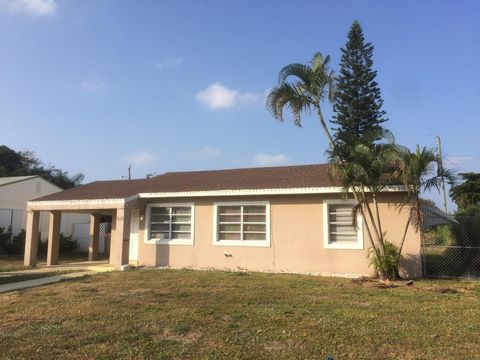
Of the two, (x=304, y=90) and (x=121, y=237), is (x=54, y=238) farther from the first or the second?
(x=304, y=90)

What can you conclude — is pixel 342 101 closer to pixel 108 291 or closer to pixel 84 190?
pixel 84 190

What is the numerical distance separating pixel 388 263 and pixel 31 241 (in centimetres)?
1388

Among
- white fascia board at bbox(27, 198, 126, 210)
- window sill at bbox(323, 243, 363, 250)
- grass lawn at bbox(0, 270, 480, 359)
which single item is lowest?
grass lawn at bbox(0, 270, 480, 359)

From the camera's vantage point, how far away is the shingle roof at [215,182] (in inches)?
604

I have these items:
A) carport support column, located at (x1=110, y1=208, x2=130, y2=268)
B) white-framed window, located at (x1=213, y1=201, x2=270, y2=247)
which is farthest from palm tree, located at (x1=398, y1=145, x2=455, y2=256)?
→ carport support column, located at (x1=110, y1=208, x2=130, y2=268)

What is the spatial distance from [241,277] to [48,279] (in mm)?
5930

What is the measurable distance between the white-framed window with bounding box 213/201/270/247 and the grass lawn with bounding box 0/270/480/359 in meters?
3.94

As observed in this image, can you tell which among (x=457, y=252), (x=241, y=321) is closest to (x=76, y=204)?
(x=241, y=321)

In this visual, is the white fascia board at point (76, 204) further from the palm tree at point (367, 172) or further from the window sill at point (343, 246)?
the palm tree at point (367, 172)

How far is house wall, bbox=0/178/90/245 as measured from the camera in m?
25.5

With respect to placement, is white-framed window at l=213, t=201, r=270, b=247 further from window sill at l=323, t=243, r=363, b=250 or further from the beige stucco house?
window sill at l=323, t=243, r=363, b=250

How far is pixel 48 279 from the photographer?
45.8 feet

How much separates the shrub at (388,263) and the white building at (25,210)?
63.3 feet

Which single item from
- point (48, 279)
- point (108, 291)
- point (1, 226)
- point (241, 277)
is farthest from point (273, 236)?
point (1, 226)
